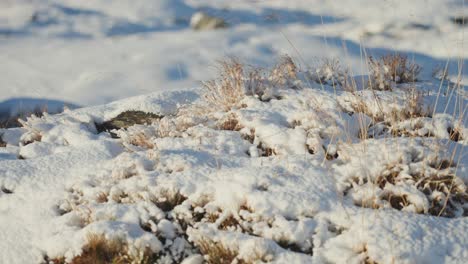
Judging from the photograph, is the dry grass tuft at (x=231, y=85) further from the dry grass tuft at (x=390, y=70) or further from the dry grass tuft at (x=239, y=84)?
the dry grass tuft at (x=390, y=70)

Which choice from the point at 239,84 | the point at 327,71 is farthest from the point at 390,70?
the point at 239,84

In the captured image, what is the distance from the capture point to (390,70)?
A: 639cm

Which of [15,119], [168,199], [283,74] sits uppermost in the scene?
[283,74]

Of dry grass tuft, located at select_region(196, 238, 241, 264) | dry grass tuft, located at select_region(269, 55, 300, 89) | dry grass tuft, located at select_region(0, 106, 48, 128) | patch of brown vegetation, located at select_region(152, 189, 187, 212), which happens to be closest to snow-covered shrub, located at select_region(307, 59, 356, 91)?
dry grass tuft, located at select_region(269, 55, 300, 89)

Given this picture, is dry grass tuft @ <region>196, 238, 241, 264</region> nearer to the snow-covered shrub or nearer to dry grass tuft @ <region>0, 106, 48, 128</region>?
the snow-covered shrub

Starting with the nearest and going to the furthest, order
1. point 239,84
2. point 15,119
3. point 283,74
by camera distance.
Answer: point 239,84 → point 283,74 → point 15,119

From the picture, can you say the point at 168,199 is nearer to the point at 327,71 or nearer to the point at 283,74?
the point at 283,74

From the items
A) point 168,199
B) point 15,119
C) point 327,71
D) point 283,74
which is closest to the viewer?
point 168,199

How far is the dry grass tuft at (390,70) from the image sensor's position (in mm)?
6141

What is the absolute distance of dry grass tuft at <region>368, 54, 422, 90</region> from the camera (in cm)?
614

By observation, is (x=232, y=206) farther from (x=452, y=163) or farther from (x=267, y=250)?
(x=452, y=163)

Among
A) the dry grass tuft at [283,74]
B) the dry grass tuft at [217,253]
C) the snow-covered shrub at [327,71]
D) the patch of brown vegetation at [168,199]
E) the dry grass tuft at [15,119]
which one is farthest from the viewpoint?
the dry grass tuft at [15,119]

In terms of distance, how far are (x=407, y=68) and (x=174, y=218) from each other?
4525mm

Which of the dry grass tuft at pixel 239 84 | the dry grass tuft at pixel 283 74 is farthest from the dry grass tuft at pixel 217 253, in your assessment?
the dry grass tuft at pixel 283 74
